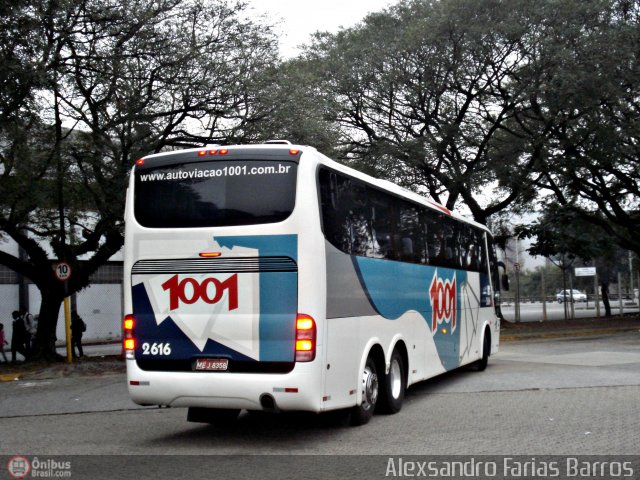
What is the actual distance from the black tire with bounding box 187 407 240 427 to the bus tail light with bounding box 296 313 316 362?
209cm

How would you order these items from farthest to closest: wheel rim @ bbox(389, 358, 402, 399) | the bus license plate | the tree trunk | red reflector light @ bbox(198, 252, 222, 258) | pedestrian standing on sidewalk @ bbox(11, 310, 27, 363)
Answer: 1. pedestrian standing on sidewalk @ bbox(11, 310, 27, 363)
2. the tree trunk
3. wheel rim @ bbox(389, 358, 402, 399)
4. red reflector light @ bbox(198, 252, 222, 258)
5. the bus license plate

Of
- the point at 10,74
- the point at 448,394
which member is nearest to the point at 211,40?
the point at 10,74

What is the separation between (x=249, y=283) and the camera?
8.85 metres

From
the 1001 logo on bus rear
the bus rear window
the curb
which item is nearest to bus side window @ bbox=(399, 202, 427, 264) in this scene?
the bus rear window

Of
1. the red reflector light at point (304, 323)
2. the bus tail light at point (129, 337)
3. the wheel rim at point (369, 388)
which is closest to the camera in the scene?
the red reflector light at point (304, 323)

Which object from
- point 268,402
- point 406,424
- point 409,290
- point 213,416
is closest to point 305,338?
point 268,402

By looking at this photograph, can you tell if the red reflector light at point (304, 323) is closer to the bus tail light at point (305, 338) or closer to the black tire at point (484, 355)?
the bus tail light at point (305, 338)

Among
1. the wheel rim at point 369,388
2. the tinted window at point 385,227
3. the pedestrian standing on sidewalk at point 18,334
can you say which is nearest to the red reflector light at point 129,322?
the tinted window at point 385,227

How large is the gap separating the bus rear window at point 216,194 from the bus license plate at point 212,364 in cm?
155

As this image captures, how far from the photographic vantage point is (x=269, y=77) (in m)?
19.8

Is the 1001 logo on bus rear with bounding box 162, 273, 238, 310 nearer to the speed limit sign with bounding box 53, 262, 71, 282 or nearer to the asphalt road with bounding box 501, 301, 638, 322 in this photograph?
the speed limit sign with bounding box 53, 262, 71, 282

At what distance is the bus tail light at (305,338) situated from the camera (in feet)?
28.1

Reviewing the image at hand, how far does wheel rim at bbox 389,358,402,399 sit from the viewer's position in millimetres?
11016

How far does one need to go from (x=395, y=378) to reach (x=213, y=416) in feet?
8.80
